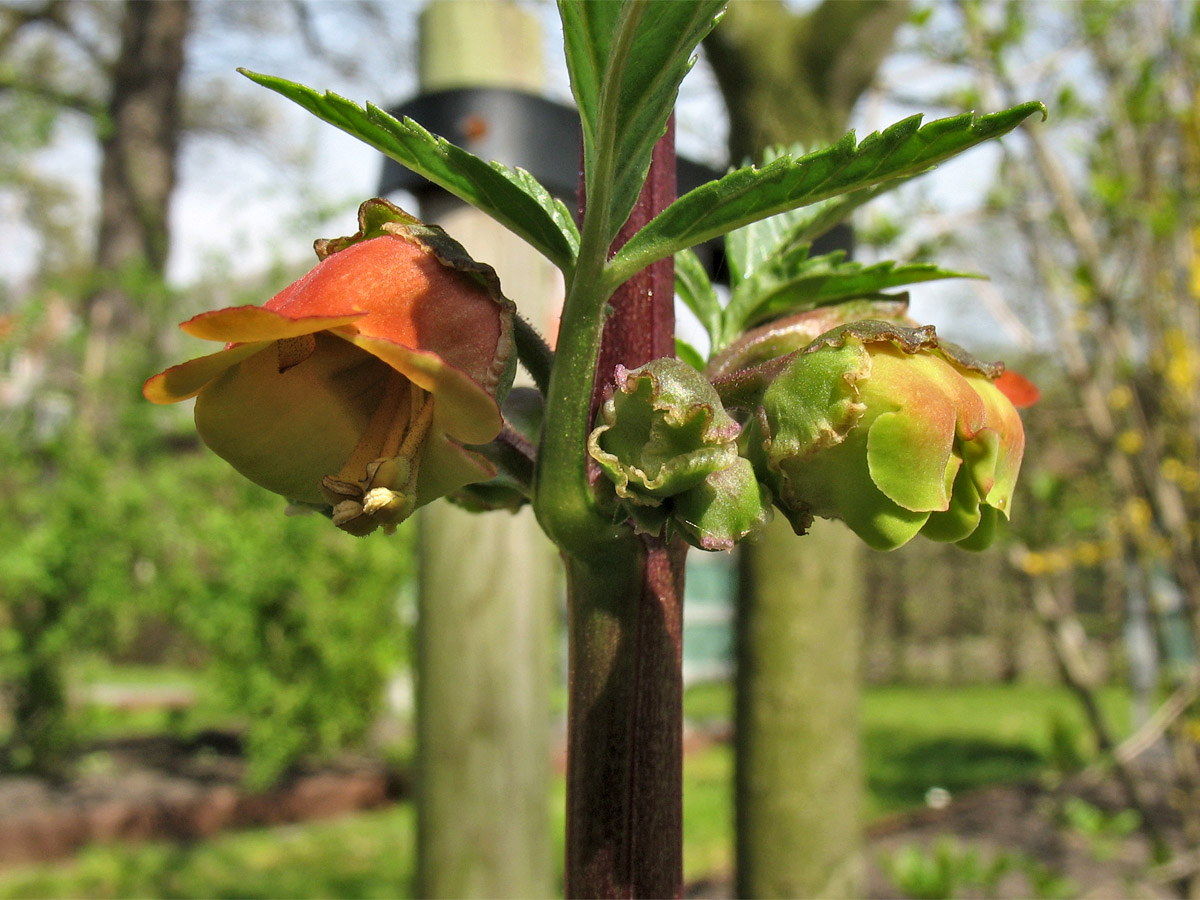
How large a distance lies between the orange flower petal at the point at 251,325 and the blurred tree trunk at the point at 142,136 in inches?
323

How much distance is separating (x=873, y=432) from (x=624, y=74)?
0.48 feet

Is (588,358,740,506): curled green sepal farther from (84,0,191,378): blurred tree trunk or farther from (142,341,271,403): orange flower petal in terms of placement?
(84,0,191,378): blurred tree trunk

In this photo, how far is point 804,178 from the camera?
34 cm

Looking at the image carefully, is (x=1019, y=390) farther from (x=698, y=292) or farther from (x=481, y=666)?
(x=481, y=666)

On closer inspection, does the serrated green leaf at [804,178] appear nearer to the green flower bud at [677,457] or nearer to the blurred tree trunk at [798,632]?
the green flower bud at [677,457]

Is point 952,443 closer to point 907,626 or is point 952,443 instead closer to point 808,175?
point 808,175

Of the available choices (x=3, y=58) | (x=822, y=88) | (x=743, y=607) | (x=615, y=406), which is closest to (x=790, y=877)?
(x=743, y=607)

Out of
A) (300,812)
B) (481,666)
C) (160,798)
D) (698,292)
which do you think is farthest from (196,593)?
(698,292)

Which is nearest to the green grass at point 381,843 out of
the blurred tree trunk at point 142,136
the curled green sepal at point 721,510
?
the curled green sepal at point 721,510

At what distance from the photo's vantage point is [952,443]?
0.38m

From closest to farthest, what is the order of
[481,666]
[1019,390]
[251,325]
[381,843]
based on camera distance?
1. [251,325]
2. [1019,390]
3. [481,666]
4. [381,843]

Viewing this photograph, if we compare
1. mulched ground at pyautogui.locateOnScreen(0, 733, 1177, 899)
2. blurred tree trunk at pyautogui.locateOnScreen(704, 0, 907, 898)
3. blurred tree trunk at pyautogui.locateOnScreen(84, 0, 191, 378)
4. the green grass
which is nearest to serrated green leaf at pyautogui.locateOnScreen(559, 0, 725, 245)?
blurred tree trunk at pyautogui.locateOnScreen(704, 0, 907, 898)

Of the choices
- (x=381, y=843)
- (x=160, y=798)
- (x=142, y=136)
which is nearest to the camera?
(x=381, y=843)

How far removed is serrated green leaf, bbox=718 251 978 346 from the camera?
473mm
